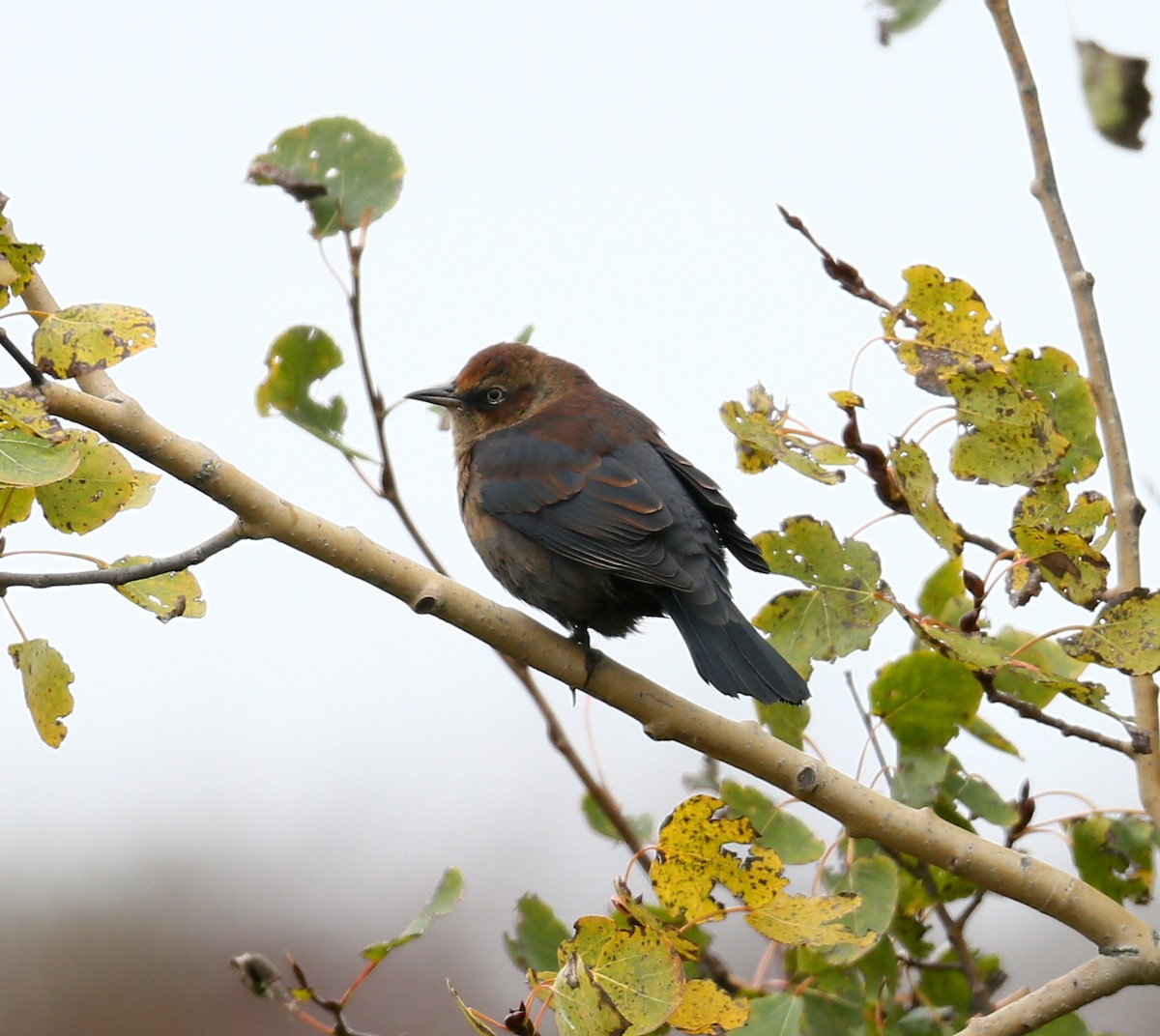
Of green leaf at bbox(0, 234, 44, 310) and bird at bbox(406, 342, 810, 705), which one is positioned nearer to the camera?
green leaf at bbox(0, 234, 44, 310)

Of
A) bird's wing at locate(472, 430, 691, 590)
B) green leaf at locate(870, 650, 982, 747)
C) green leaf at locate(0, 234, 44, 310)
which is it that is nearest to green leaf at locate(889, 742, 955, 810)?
green leaf at locate(870, 650, 982, 747)

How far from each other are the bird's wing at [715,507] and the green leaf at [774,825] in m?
1.18

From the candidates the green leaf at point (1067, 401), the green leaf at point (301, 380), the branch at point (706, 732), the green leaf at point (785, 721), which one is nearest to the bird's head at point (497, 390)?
the green leaf at point (301, 380)

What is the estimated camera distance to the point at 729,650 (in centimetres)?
325

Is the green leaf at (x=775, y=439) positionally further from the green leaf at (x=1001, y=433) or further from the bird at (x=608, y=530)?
the bird at (x=608, y=530)

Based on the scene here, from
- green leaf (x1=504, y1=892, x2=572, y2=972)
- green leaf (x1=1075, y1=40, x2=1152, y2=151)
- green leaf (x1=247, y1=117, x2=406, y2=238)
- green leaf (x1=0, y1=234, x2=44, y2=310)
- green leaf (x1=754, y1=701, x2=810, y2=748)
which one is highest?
green leaf (x1=1075, y1=40, x2=1152, y2=151)

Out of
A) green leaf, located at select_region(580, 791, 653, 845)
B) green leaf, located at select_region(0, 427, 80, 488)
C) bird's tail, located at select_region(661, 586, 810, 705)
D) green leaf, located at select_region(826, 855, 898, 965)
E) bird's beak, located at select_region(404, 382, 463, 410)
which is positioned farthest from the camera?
bird's beak, located at select_region(404, 382, 463, 410)

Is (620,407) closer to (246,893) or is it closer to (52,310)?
(52,310)

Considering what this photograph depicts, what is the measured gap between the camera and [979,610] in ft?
7.70

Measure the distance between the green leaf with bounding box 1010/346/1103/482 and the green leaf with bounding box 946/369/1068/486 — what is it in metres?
0.03

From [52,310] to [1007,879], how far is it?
6.07ft

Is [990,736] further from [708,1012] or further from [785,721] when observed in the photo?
[708,1012]

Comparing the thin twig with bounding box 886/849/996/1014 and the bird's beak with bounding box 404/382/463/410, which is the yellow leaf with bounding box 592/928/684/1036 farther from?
the bird's beak with bounding box 404/382/463/410

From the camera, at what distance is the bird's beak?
14.4 feet
